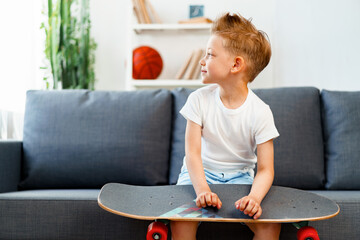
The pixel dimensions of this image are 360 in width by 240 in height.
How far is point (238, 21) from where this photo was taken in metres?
1.41

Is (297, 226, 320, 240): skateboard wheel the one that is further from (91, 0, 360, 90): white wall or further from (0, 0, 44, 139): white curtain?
(91, 0, 360, 90): white wall

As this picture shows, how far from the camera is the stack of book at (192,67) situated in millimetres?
3195

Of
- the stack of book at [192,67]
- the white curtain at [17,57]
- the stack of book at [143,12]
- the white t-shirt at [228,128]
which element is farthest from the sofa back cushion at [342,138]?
the stack of book at [143,12]

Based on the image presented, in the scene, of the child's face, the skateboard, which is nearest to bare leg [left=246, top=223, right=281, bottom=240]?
the skateboard

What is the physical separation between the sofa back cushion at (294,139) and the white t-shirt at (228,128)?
1.19 ft

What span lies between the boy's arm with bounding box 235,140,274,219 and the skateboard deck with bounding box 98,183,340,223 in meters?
0.02

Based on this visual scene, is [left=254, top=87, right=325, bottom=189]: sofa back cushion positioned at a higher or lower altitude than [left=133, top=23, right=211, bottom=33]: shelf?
lower

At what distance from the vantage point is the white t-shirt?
1.42 meters

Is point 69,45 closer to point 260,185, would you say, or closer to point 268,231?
point 260,185

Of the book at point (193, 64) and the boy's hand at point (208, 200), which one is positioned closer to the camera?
the boy's hand at point (208, 200)

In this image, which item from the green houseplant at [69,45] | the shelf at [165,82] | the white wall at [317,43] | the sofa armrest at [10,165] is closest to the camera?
the sofa armrest at [10,165]

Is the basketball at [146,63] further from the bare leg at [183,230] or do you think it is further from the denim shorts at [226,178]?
the bare leg at [183,230]

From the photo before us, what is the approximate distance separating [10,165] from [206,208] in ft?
3.22

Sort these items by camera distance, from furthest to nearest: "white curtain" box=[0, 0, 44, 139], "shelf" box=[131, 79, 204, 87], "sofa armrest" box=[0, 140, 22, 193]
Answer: "shelf" box=[131, 79, 204, 87] < "white curtain" box=[0, 0, 44, 139] < "sofa armrest" box=[0, 140, 22, 193]
